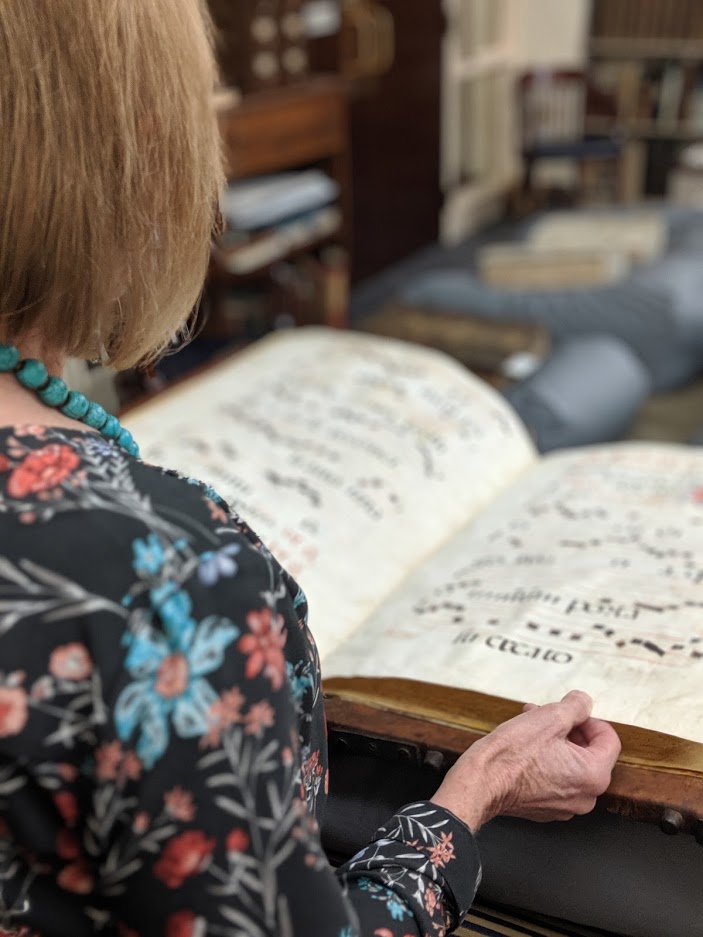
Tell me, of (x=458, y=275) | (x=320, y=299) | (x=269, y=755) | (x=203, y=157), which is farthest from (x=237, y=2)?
(x=269, y=755)

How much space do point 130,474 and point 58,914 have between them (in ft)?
0.73

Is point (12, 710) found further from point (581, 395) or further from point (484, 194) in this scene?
point (484, 194)

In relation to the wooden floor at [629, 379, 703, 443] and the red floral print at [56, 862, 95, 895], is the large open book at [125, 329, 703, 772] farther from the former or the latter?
the wooden floor at [629, 379, 703, 443]

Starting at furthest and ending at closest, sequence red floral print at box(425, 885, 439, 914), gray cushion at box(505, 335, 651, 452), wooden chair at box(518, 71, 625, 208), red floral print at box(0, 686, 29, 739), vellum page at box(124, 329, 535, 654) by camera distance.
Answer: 1. wooden chair at box(518, 71, 625, 208)
2. gray cushion at box(505, 335, 651, 452)
3. vellum page at box(124, 329, 535, 654)
4. red floral print at box(425, 885, 439, 914)
5. red floral print at box(0, 686, 29, 739)

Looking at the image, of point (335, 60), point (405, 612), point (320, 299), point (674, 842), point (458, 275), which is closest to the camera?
point (674, 842)

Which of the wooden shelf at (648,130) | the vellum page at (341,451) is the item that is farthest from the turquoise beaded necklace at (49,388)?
the wooden shelf at (648,130)

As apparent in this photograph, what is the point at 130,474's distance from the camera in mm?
499

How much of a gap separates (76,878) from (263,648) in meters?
0.15

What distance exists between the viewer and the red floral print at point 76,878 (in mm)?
486

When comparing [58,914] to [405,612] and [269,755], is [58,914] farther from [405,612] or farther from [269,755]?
[405,612]

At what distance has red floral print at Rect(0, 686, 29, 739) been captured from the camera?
45cm

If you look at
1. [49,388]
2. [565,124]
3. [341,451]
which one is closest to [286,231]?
[341,451]

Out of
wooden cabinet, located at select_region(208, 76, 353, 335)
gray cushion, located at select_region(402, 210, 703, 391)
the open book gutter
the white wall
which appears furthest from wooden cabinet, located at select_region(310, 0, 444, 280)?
the open book gutter

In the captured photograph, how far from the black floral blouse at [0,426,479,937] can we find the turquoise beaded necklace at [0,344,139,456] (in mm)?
57
